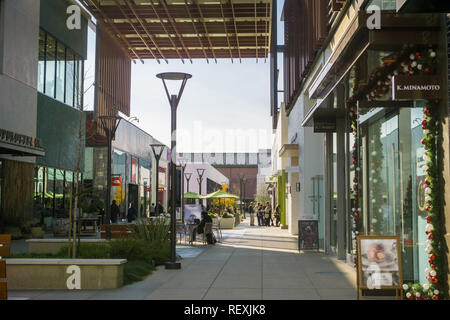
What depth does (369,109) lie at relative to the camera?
11203mm

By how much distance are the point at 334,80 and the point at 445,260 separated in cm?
494

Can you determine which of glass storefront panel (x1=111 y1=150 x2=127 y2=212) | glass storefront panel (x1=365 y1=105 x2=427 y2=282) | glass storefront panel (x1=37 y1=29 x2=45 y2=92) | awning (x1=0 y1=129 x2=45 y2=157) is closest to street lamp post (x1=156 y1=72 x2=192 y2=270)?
glass storefront panel (x1=365 y1=105 x2=427 y2=282)

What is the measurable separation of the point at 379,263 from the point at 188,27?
2899cm

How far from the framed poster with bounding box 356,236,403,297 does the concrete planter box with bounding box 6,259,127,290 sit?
4.46 metres

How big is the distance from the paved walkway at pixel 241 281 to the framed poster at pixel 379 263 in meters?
0.97

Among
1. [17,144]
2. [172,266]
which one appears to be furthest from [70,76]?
[172,266]

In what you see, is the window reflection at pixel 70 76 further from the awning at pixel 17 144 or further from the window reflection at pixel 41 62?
the awning at pixel 17 144

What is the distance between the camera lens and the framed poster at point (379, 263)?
8.68 m

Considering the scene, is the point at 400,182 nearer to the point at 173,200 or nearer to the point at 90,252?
the point at 173,200

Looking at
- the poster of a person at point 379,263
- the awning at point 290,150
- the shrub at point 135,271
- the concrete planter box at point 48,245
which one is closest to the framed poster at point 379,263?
the poster of a person at point 379,263

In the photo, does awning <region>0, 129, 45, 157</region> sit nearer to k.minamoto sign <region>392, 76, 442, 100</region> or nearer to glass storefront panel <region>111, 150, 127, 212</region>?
k.minamoto sign <region>392, 76, 442, 100</region>

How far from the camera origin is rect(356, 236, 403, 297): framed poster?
8680mm
